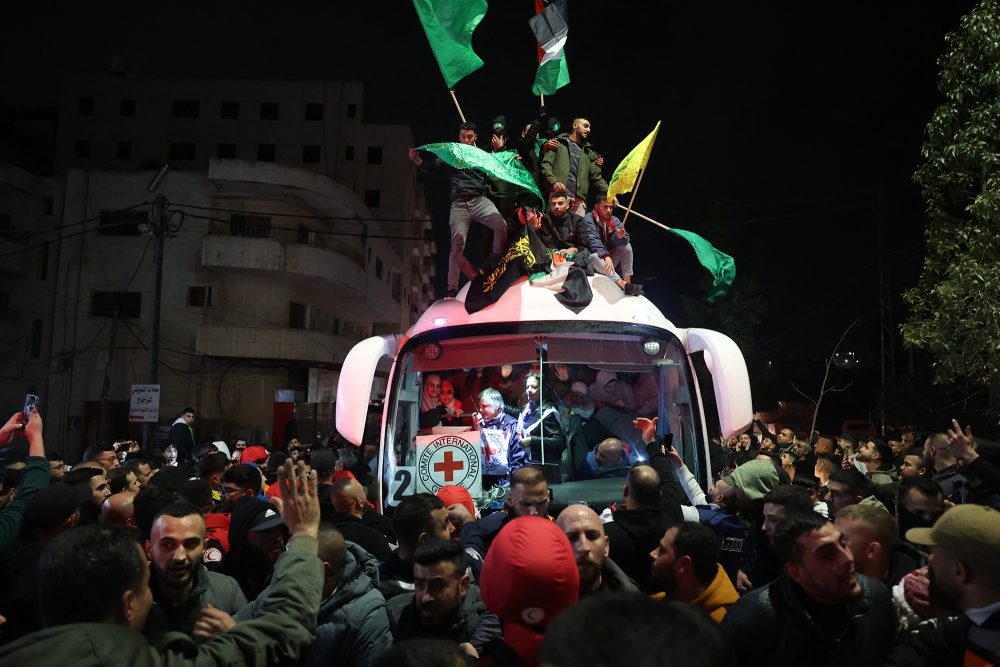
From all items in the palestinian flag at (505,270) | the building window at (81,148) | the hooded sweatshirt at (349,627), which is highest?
the building window at (81,148)

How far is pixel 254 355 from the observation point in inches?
1093

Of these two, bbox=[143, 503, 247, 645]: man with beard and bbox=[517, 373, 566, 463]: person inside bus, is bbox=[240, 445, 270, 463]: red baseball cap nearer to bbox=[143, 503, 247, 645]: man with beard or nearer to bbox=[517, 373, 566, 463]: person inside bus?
bbox=[517, 373, 566, 463]: person inside bus

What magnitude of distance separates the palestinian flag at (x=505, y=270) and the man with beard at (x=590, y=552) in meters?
4.55

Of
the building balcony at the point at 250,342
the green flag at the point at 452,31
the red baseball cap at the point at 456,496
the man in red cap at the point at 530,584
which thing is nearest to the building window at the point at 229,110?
the building balcony at the point at 250,342

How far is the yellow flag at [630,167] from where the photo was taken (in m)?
9.73

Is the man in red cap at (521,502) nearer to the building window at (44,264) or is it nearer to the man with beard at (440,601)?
the man with beard at (440,601)

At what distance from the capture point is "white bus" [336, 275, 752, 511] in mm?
7188

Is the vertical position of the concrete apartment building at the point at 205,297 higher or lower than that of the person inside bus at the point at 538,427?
higher

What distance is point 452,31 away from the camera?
28.8 ft

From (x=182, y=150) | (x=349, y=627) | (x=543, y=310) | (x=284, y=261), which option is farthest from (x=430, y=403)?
(x=182, y=150)

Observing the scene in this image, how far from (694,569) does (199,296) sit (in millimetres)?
28372

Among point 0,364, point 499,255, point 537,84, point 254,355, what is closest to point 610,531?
point 499,255

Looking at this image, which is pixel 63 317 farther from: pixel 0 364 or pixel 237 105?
pixel 237 105

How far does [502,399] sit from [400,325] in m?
33.8
